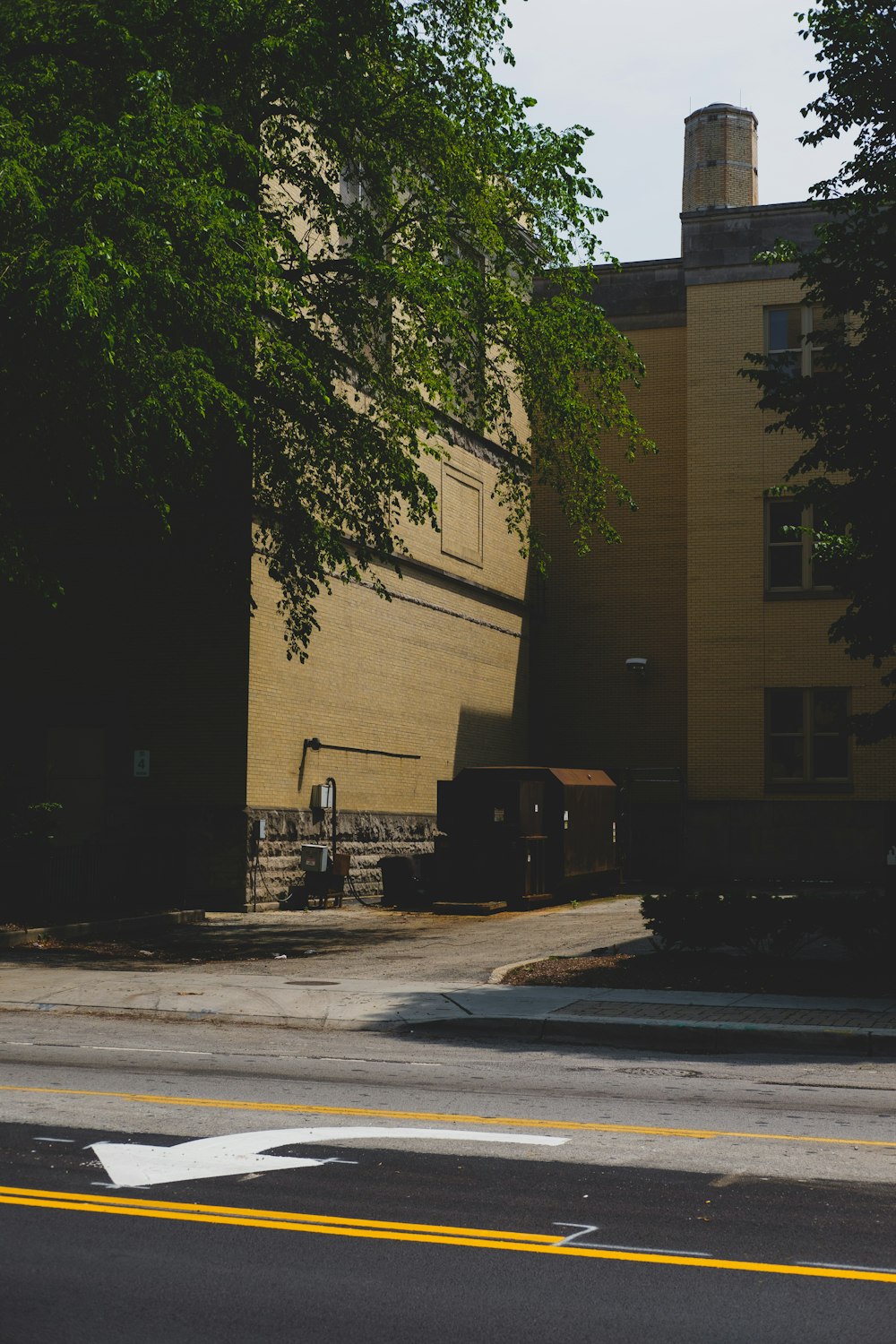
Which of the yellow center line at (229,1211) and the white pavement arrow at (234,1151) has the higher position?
the yellow center line at (229,1211)

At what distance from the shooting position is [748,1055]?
1162 cm

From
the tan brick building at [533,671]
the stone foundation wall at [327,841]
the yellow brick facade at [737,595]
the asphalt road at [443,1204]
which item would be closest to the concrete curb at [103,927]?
the tan brick building at [533,671]

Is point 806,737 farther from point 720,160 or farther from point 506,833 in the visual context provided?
point 720,160

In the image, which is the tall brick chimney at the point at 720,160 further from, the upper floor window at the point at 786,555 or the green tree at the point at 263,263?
the green tree at the point at 263,263

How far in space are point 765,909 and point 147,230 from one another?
992 cm

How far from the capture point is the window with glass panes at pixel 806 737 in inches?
1264

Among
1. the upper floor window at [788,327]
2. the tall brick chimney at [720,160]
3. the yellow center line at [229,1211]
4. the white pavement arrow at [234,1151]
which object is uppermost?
the tall brick chimney at [720,160]

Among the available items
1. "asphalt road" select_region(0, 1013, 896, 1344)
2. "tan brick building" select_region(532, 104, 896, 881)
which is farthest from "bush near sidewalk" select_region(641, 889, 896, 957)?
"tan brick building" select_region(532, 104, 896, 881)

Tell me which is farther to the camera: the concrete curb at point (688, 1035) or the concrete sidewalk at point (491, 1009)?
the concrete sidewalk at point (491, 1009)

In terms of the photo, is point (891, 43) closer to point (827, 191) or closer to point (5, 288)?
point (827, 191)

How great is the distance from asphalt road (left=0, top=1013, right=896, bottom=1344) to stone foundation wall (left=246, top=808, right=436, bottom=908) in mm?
14220

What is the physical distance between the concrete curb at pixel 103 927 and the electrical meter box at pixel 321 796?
3842 mm

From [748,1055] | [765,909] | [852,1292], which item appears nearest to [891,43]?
[765,909]

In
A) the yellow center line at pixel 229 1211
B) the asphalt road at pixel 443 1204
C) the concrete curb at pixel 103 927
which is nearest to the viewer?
the asphalt road at pixel 443 1204
